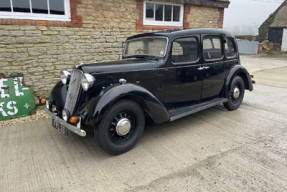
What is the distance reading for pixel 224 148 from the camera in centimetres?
300

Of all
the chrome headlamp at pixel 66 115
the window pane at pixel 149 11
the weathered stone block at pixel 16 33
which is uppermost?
the window pane at pixel 149 11

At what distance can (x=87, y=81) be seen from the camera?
2.65 meters

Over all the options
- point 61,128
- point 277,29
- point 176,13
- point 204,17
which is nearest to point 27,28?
point 61,128

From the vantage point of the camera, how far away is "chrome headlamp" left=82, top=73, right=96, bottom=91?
2.66 m

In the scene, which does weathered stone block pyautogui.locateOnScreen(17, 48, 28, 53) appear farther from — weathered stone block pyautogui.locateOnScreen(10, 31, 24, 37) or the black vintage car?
the black vintage car

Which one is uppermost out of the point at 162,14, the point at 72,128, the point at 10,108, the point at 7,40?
the point at 162,14

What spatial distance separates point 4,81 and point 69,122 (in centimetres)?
267

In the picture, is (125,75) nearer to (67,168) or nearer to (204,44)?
(67,168)

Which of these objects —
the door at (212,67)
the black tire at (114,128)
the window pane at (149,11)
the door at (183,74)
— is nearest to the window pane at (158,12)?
the window pane at (149,11)

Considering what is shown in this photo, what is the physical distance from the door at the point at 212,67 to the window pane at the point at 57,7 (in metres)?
3.64

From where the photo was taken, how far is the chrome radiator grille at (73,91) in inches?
112

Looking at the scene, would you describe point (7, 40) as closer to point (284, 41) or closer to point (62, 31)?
point (62, 31)

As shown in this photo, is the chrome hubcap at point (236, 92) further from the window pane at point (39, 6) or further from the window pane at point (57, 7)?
the window pane at point (39, 6)

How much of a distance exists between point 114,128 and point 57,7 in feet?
12.9
